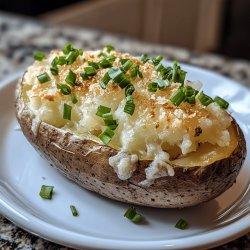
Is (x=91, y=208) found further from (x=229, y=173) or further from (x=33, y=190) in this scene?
(x=229, y=173)

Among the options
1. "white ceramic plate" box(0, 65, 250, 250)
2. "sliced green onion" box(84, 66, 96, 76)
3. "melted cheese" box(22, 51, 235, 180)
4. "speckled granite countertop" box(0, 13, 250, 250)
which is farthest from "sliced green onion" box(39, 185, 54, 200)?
"speckled granite countertop" box(0, 13, 250, 250)

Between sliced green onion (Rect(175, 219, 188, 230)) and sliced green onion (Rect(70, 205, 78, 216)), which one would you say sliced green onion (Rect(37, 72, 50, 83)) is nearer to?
sliced green onion (Rect(70, 205, 78, 216))

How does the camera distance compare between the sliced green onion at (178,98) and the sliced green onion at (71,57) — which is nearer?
the sliced green onion at (178,98)

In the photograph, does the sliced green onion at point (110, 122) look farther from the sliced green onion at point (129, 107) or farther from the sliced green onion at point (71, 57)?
the sliced green onion at point (71, 57)

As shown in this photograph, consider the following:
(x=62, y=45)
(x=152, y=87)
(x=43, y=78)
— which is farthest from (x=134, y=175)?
(x=62, y=45)

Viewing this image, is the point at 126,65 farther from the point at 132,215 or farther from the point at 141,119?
the point at 132,215

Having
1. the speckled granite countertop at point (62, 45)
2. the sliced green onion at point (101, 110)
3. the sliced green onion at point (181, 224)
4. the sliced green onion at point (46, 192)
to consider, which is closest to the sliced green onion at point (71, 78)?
the sliced green onion at point (101, 110)
